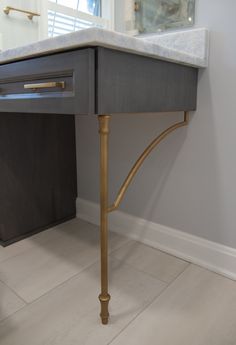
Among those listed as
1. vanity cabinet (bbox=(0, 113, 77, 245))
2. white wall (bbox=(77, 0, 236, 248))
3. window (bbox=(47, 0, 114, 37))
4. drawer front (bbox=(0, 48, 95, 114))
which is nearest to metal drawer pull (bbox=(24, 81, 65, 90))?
drawer front (bbox=(0, 48, 95, 114))

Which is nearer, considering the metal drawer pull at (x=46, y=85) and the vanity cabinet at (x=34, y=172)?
the metal drawer pull at (x=46, y=85)

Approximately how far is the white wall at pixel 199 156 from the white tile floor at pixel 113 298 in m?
0.20

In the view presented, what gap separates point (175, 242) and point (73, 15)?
1.35 meters

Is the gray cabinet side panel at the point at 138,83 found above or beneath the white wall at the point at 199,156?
above

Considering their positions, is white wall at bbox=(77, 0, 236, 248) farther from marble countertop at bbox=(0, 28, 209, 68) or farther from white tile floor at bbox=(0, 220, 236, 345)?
white tile floor at bbox=(0, 220, 236, 345)

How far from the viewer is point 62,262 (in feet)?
4.19

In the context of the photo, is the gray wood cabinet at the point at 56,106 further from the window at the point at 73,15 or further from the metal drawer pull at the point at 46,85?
the window at the point at 73,15

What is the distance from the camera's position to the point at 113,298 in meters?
1.05

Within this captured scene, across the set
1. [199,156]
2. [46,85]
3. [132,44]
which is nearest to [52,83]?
[46,85]

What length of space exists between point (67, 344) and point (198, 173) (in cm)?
80

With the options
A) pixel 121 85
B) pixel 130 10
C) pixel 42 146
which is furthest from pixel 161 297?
pixel 130 10

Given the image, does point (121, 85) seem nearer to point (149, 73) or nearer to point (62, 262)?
point (149, 73)

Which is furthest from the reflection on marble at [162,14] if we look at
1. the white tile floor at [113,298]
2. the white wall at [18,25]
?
the white tile floor at [113,298]

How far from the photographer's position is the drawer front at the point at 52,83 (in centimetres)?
71
